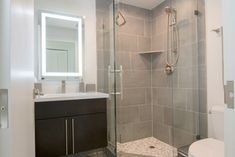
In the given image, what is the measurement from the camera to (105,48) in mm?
2396

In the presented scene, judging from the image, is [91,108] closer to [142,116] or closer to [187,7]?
[142,116]

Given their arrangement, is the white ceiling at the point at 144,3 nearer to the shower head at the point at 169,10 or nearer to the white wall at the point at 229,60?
the shower head at the point at 169,10

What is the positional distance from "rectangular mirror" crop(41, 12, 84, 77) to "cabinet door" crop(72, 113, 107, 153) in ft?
2.31

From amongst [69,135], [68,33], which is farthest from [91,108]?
[68,33]

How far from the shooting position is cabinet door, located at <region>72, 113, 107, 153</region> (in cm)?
183

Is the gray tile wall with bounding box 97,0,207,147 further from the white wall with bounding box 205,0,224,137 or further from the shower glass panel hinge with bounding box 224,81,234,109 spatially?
the shower glass panel hinge with bounding box 224,81,234,109

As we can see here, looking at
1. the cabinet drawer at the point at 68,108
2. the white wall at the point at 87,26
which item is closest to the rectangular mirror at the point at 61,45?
A: the white wall at the point at 87,26

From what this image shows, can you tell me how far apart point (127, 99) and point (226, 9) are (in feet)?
7.27

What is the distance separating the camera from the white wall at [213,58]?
6.32ft

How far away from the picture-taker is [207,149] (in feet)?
4.72

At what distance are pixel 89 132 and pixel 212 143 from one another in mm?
1257

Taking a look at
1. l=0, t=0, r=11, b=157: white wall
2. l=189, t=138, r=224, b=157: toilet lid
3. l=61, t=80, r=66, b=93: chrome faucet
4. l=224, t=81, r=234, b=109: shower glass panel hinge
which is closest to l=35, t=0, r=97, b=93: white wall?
l=61, t=80, r=66, b=93: chrome faucet

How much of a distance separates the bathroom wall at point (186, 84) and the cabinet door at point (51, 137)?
1528 mm

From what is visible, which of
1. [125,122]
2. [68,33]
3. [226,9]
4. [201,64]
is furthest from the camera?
[125,122]
